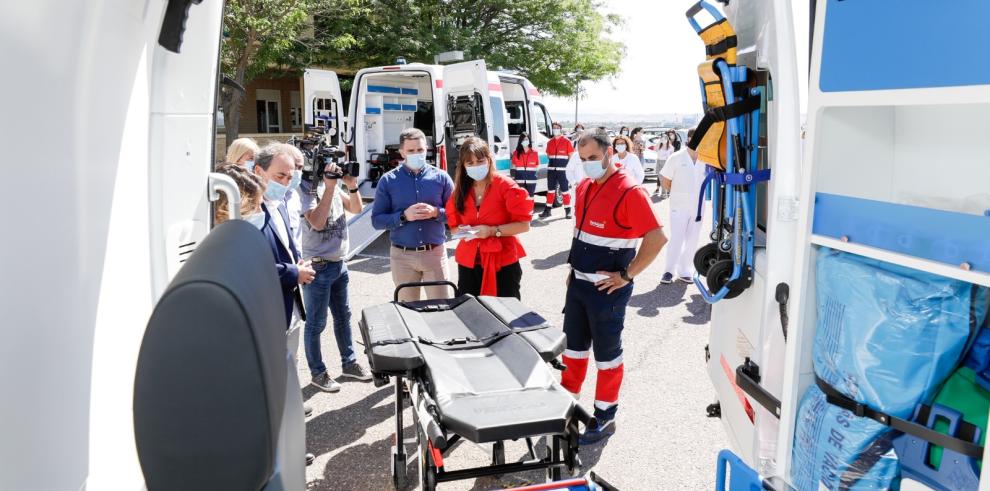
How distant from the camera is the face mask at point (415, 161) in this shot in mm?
4812

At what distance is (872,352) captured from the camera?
171cm

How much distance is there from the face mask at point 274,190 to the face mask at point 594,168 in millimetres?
1805

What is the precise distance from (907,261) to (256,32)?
1625cm

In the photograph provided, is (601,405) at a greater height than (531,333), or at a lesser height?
lesser

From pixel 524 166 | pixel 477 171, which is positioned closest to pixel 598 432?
pixel 477 171

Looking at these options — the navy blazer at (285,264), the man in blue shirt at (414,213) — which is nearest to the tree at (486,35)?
the man in blue shirt at (414,213)

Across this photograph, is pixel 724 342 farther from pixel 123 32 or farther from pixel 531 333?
pixel 123 32

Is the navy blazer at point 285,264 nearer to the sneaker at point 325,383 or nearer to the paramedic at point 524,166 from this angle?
the sneaker at point 325,383

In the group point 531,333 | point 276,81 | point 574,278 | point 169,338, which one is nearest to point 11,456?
point 169,338

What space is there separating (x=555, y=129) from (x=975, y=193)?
39.9 feet

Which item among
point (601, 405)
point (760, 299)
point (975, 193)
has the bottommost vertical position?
point (601, 405)

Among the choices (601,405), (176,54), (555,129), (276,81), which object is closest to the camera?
(176,54)

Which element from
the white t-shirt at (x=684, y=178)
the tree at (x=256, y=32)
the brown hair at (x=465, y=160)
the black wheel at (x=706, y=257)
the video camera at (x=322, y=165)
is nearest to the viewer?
the black wheel at (x=706, y=257)

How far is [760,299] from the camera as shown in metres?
2.48
